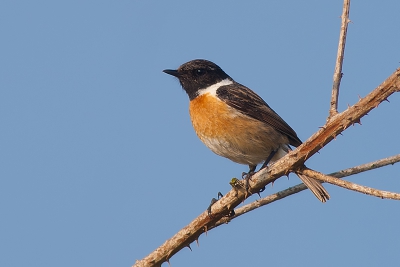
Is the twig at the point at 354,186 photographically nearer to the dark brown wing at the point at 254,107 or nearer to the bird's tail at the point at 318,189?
the bird's tail at the point at 318,189

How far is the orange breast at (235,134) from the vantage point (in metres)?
8.04

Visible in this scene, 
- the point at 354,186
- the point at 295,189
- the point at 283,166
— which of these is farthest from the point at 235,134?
the point at 354,186

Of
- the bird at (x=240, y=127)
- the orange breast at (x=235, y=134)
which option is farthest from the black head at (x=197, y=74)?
the orange breast at (x=235, y=134)

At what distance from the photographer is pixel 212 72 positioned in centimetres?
939

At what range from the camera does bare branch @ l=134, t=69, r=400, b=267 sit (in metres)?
4.37

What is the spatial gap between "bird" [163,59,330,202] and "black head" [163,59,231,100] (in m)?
0.32

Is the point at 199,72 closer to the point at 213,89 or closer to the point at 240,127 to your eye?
the point at 213,89

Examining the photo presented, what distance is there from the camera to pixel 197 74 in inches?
368

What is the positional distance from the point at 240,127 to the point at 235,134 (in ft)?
0.45

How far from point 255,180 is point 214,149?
105 inches

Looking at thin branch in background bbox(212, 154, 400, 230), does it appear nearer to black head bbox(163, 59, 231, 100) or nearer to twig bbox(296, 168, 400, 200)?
twig bbox(296, 168, 400, 200)

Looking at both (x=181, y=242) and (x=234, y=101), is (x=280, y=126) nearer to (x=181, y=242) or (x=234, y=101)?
(x=234, y=101)

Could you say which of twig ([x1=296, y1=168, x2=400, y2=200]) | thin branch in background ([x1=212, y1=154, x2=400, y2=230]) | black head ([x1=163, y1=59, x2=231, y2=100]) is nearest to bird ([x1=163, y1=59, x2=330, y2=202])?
black head ([x1=163, y1=59, x2=231, y2=100])

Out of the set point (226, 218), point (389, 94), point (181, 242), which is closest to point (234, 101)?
point (226, 218)
